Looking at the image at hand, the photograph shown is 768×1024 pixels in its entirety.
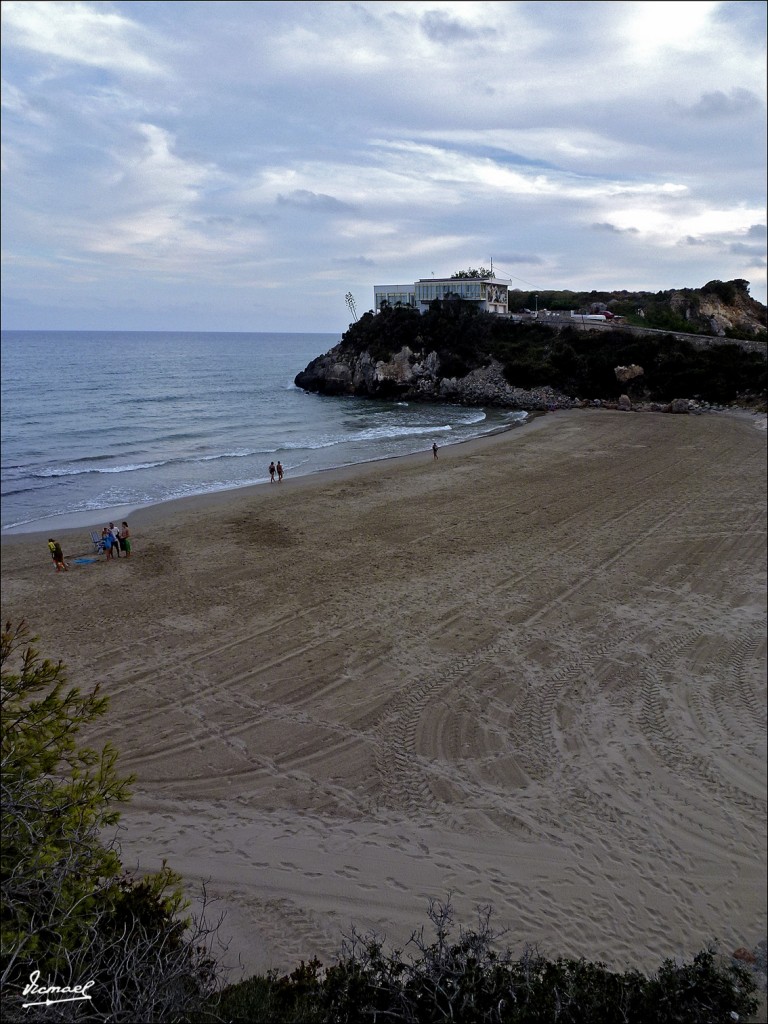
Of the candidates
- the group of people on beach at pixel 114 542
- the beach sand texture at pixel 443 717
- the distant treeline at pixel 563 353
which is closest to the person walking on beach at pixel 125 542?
the group of people on beach at pixel 114 542

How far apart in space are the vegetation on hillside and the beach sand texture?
35.7 inches

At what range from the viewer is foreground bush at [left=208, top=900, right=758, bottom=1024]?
421cm

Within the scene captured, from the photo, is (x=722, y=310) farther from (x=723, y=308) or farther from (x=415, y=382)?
(x=415, y=382)

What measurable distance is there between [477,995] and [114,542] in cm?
1371

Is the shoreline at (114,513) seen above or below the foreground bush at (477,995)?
above

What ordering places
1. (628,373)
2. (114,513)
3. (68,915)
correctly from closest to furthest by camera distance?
1. (68,915)
2. (114,513)
3. (628,373)

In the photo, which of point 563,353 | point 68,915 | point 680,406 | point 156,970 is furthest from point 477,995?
point 563,353

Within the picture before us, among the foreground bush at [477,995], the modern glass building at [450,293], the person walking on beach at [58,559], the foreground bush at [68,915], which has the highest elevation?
the modern glass building at [450,293]

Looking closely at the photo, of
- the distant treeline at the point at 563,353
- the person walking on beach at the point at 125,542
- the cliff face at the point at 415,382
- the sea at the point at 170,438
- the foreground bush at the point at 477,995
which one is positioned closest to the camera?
the foreground bush at the point at 477,995

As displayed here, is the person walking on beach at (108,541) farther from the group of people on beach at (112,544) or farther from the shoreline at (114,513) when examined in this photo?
the shoreline at (114,513)

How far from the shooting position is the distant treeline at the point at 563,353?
40.0 meters

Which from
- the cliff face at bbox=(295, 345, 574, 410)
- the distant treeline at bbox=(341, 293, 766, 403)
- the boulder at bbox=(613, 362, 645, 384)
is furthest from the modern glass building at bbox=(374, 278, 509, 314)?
the boulder at bbox=(613, 362, 645, 384)

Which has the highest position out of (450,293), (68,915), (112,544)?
(450,293)

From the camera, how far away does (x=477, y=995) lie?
173 inches
